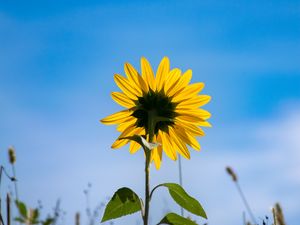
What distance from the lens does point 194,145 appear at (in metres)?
2.53

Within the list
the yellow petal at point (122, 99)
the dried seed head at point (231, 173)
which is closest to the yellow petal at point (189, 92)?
the yellow petal at point (122, 99)

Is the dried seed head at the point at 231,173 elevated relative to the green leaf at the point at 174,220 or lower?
elevated

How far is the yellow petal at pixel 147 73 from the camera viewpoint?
8.10 ft

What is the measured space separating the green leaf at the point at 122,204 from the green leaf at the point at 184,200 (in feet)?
0.46

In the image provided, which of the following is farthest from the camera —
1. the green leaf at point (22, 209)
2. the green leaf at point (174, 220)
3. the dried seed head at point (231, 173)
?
the dried seed head at point (231, 173)

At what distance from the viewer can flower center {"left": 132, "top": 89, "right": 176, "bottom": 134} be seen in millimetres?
2449

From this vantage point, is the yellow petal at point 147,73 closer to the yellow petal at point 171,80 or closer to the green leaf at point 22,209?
the yellow petal at point 171,80

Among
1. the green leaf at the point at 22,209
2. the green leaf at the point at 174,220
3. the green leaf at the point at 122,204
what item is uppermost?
the green leaf at the point at 122,204

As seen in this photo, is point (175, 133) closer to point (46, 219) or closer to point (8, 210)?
point (8, 210)

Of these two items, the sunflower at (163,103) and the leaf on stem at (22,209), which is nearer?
the leaf on stem at (22,209)

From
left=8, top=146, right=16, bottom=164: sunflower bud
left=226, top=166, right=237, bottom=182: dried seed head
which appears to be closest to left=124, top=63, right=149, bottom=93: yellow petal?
left=8, top=146, right=16, bottom=164: sunflower bud

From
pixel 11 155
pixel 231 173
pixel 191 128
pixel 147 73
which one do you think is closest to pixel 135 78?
pixel 147 73

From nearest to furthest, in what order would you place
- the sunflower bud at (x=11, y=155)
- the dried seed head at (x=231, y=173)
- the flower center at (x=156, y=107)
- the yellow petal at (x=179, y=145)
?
the flower center at (x=156, y=107)
the yellow petal at (x=179, y=145)
the sunflower bud at (x=11, y=155)
the dried seed head at (x=231, y=173)

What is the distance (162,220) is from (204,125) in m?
0.81
